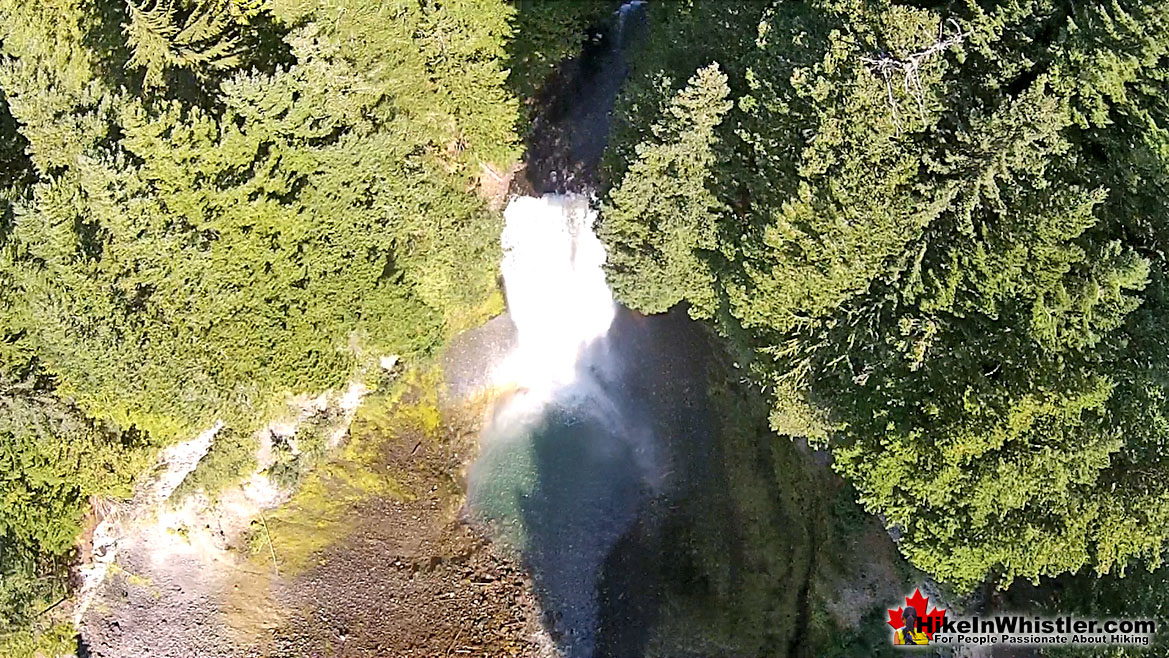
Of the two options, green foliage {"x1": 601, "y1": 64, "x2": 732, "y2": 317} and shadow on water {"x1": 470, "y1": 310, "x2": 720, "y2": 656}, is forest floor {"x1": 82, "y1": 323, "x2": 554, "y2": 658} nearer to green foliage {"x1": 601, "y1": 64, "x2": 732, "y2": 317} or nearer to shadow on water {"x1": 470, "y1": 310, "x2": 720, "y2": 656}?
shadow on water {"x1": 470, "y1": 310, "x2": 720, "y2": 656}

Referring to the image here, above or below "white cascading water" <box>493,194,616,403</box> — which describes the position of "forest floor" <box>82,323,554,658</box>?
below

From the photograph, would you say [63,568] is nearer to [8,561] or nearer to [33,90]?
[8,561]

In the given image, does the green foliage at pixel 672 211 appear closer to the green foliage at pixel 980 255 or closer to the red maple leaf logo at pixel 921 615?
the green foliage at pixel 980 255

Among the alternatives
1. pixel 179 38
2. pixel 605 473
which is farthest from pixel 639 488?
pixel 179 38

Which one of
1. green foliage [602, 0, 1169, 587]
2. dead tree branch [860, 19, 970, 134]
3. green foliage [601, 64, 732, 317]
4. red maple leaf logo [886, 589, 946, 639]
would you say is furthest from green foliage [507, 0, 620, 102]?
red maple leaf logo [886, 589, 946, 639]

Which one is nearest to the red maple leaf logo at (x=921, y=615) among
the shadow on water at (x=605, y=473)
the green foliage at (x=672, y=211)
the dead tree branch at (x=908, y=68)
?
the shadow on water at (x=605, y=473)

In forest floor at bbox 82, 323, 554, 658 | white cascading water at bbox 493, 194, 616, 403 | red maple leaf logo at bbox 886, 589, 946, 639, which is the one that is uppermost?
white cascading water at bbox 493, 194, 616, 403
